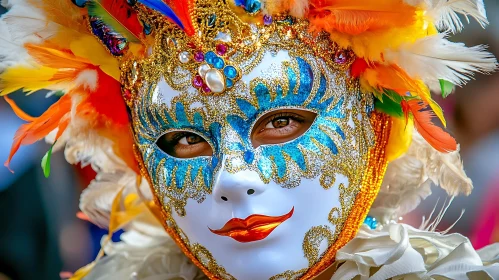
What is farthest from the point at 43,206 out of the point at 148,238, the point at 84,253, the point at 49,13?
the point at 49,13

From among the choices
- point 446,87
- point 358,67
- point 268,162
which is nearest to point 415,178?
point 446,87

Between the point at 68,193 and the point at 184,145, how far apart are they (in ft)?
5.36

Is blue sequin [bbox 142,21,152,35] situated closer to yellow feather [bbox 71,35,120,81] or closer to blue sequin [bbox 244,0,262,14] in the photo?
yellow feather [bbox 71,35,120,81]

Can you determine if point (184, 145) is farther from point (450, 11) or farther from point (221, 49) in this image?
point (450, 11)

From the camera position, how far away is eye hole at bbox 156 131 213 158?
1.75 meters

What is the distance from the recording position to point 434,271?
161 centimetres

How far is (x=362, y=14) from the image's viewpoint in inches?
64.1

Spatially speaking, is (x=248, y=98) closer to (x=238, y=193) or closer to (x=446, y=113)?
(x=238, y=193)

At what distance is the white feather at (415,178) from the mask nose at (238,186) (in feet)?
1.53

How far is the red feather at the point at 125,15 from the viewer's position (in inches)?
69.2

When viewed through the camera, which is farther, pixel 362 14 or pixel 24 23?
pixel 24 23

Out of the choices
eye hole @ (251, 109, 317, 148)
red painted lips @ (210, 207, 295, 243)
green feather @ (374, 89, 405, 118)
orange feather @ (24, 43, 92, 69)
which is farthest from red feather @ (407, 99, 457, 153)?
orange feather @ (24, 43, 92, 69)

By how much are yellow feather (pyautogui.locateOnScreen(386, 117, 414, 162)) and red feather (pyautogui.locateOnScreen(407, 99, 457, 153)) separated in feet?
0.22

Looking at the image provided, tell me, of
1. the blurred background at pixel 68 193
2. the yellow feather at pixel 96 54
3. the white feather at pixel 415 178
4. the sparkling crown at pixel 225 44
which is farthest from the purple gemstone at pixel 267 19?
the blurred background at pixel 68 193
